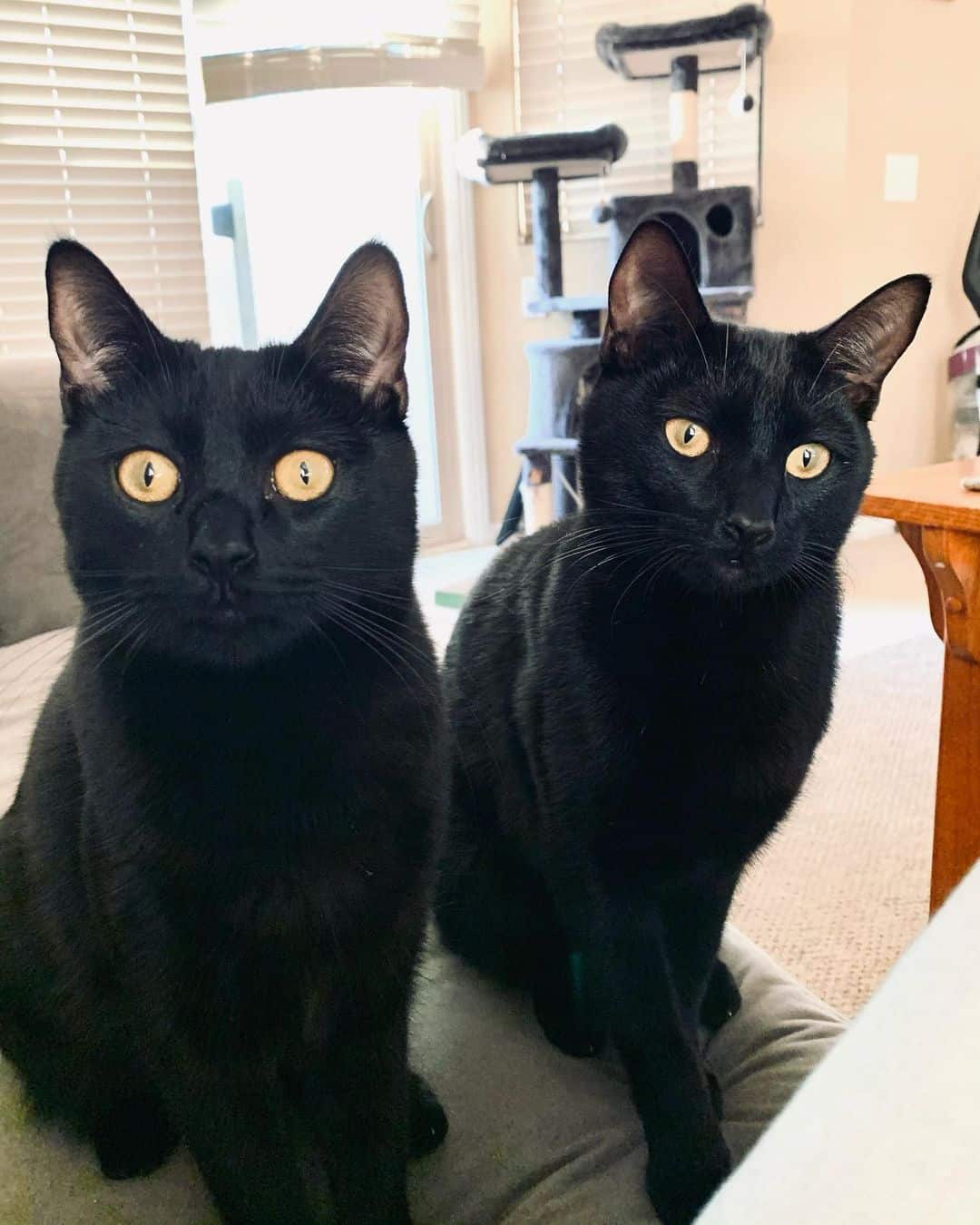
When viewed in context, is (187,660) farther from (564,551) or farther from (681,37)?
(681,37)

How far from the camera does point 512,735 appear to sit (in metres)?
0.86

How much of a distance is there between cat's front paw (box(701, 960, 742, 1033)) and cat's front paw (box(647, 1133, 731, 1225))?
190mm

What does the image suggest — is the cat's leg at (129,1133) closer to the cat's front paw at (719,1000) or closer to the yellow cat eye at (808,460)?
the cat's front paw at (719,1000)

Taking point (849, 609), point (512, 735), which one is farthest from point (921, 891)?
point (849, 609)

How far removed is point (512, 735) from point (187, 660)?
0.36 m

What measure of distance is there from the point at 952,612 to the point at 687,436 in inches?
23.9

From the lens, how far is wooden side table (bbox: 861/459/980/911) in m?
1.13

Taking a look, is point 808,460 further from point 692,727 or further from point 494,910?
point 494,910

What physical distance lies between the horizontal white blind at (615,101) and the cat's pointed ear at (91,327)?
270 cm

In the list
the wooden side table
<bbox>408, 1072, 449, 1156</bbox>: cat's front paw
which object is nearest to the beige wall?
the wooden side table

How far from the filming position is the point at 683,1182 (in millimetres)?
670

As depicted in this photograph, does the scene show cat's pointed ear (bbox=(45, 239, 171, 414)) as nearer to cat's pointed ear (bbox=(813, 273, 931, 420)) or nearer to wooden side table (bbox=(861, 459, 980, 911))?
cat's pointed ear (bbox=(813, 273, 931, 420))

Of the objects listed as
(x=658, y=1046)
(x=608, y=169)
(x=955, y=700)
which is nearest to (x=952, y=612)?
(x=955, y=700)

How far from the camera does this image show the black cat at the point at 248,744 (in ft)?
1.87
